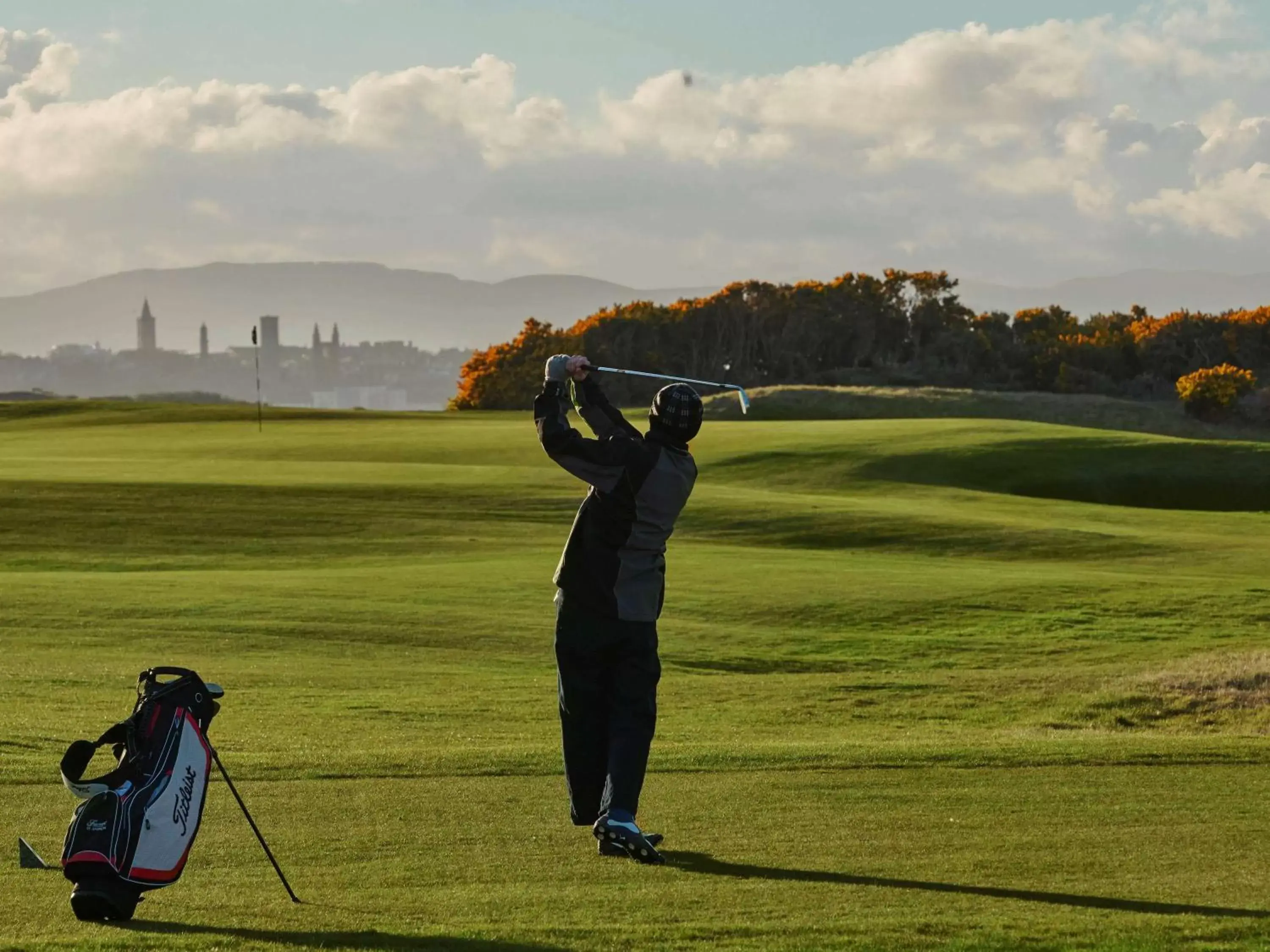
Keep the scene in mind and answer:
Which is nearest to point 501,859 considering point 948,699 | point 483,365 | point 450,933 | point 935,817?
point 450,933

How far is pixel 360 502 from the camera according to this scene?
3888 centimetres

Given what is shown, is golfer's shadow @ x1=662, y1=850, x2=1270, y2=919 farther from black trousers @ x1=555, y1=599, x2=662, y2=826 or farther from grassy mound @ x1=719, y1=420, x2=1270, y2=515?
grassy mound @ x1=719, y1=420, x2=1270, y2=515

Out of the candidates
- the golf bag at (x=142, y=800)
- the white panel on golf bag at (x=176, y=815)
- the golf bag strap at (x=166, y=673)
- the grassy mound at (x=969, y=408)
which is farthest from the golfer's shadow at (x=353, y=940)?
the grassy mound at (x=969, y=408)

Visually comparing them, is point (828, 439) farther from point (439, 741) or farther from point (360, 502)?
point (439, 741)

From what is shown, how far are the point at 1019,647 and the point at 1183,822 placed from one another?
582 inches

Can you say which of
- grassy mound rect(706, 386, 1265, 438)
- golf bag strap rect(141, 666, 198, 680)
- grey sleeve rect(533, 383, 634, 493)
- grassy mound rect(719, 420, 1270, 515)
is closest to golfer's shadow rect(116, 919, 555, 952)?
golf bag strap rect(141, 666, 198, 680)

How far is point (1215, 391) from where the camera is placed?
7944 centimetres

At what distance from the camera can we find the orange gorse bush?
261 feet

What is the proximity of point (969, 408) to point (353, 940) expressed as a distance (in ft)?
250

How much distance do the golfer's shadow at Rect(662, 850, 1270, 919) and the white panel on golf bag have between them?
236cm

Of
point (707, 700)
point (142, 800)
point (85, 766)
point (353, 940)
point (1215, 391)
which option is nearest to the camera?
point (353, 940)

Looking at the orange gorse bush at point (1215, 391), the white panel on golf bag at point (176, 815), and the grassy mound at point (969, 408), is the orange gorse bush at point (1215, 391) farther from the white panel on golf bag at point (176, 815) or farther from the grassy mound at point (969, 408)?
the white panel on golf bag at point (176, 815)

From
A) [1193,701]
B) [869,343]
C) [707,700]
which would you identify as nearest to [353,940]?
[707,700]

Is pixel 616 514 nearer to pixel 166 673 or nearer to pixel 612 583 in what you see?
pixel 612 583
